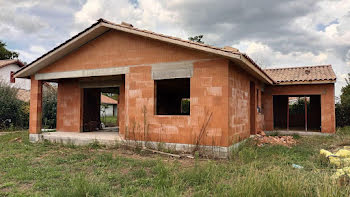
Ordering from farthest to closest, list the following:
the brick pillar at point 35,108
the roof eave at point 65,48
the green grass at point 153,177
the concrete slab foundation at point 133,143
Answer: the brick pillar at point 35,108, the roof eave at point 65,48, the concrete slab foundation at point 133,143, the green grass at point 153,177

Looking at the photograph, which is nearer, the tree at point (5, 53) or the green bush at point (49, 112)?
the green bush at point (49, 112)

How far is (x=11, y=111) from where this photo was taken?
54.5 ft

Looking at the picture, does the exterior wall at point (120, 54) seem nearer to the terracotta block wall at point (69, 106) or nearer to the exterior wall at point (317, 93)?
the terracotta block wall at point (69, 106)

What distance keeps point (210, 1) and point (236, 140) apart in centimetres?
532

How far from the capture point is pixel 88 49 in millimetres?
9578

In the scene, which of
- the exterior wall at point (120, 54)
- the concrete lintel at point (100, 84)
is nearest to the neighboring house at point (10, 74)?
the concrete lintel at point (100, 84)

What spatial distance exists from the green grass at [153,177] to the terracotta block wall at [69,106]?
141 inches

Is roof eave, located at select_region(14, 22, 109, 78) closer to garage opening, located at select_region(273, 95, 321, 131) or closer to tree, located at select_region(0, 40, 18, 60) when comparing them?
garage opening, located at select_region(273, 95, 321, 131)

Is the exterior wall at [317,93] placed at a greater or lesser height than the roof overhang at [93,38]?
lesser

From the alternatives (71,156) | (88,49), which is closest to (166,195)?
(71,156)

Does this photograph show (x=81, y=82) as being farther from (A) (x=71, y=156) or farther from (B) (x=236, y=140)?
(B) (x=236, y=140)

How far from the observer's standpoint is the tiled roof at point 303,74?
1256 cm

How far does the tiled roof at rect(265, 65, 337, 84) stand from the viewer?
494 inches

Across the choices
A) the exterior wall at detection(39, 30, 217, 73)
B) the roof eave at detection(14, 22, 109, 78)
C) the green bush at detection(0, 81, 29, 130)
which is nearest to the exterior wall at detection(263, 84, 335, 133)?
the exterior wall at detection(39, 30, 217, 73)
